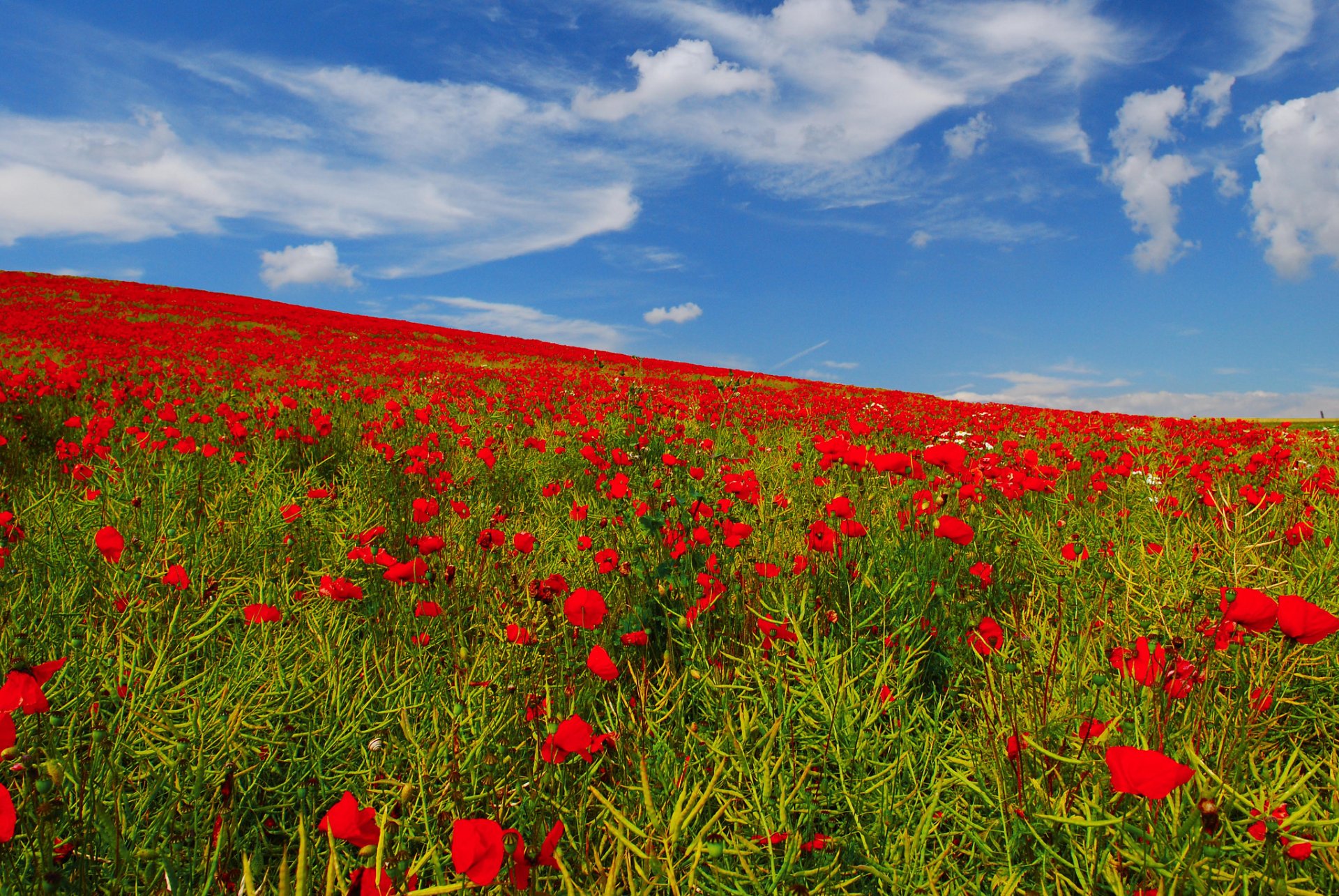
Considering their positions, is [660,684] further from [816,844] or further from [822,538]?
[822,538]

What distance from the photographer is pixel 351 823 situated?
0.94 m

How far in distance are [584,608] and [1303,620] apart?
1.34 meters

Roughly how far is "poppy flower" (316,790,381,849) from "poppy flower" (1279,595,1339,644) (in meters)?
1.48

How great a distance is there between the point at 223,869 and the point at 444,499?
2399 mm

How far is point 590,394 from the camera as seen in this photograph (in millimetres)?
8688

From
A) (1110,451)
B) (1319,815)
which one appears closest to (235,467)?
(1319,815)

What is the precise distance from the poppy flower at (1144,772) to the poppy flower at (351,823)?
1.04 meters

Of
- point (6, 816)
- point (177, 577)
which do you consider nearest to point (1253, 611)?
point (6, 816)

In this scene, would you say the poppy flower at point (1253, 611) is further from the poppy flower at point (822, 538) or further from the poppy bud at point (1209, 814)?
the poppy flower at point (822, 538)

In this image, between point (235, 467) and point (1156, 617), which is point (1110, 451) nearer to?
point (1156, 617)

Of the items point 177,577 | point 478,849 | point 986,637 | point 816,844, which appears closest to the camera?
point 478,849

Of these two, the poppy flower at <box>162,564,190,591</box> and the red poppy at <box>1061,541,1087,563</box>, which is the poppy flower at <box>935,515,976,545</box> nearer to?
the red poppy at <box>1061,541,1087,563</box>

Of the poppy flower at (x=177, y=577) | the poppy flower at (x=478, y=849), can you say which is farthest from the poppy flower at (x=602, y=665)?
the poppy flower at (x=177, y=577)

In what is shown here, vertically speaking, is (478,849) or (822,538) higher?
(822,538)
